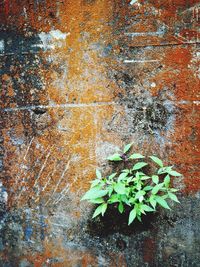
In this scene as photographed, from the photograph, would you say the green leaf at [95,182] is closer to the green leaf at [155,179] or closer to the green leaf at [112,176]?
the green leaf at [112,176]

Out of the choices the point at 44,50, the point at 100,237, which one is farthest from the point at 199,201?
the point at 44,50

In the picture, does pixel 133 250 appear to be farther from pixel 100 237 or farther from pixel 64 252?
pixel 64 252

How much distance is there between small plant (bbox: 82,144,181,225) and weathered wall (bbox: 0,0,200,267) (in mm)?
93

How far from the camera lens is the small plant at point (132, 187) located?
2.01 metres

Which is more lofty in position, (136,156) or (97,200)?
(136,156)

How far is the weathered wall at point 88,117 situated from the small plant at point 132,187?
0.09 meters

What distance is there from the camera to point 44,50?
2135 mm

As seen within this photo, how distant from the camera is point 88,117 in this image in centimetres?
215

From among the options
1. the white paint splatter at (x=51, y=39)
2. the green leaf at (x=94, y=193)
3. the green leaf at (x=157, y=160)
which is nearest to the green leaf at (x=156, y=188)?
the green leaf at (x=157, y=160)

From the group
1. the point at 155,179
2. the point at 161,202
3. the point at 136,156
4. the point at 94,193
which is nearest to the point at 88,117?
the point at 136,156

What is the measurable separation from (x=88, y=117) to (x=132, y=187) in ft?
2.01

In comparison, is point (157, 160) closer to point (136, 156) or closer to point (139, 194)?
point (136, 156)

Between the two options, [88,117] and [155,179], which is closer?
[155,179]

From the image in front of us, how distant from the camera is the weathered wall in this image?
2.08 metres
